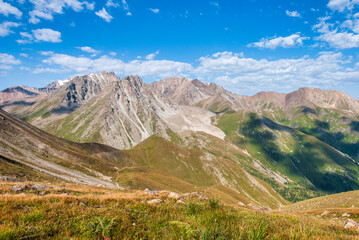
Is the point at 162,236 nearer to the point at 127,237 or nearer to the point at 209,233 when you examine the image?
the point at 127,237

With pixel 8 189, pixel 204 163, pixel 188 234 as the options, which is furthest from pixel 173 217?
pixel 204 163

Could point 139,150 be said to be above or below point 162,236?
below

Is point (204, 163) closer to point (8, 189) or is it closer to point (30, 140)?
point (30, 140)

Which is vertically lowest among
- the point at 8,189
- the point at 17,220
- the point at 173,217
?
the point at 8,189

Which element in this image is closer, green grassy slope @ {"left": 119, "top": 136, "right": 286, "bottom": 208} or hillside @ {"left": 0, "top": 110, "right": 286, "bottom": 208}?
hillside @ {"left": 0, "top": 110, "right": 286, "bottom": 208}

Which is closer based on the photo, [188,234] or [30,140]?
[188,234]

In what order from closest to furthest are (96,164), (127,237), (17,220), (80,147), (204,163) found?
(127,237)
(17,220)
(96,164)
(80,147)
(204,163)

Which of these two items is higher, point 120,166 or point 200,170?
point 120,166

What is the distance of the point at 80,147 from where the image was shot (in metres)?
136

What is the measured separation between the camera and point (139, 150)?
19575 centimetres

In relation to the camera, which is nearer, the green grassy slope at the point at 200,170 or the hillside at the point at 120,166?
the hillside at the point at 120,166

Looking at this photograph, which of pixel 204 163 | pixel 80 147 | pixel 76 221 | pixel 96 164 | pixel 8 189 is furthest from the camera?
pixel 204 163

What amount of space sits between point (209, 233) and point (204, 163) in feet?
618

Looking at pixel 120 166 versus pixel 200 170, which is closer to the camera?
pixel 120 166
